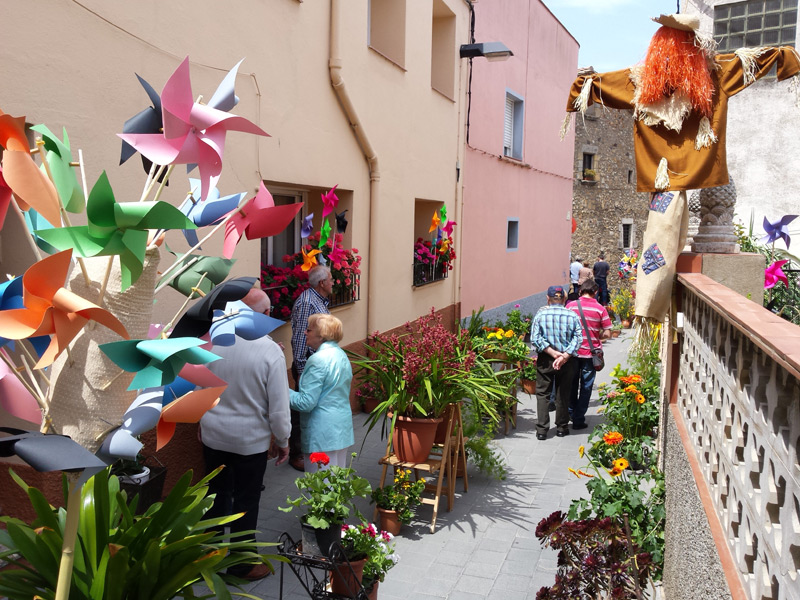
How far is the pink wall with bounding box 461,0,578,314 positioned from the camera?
12492mm

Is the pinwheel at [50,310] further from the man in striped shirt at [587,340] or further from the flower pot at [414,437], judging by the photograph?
the man in striped shirt at [587,340]

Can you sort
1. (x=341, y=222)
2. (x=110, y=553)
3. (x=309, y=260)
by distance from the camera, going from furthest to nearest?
1. (x=341, y=222)
2. (x=309, y=260)
3. (x=110, y=553)

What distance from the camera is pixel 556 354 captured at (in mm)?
7551

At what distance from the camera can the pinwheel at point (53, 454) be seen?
1.64 m

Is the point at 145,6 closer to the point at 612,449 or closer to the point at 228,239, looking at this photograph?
the point at 228,239

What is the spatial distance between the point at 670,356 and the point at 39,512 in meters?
3.58

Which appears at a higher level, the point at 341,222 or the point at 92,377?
the point at 341,222

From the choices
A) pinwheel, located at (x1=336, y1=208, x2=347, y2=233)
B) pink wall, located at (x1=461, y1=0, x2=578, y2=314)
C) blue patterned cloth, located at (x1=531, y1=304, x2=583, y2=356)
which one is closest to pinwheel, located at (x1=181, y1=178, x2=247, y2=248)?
pinwheel, located at (x1=336, y1=208, x2=347, y2=233)

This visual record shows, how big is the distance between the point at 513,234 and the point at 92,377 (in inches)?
535

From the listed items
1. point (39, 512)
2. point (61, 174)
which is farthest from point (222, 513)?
point (61, 174)

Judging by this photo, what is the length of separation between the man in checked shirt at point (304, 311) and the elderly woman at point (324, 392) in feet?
4.71

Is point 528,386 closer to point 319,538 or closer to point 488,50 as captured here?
point 488,50

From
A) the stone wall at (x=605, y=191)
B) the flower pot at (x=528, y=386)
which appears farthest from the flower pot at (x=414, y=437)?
the stone wall at (x=605, y=191)

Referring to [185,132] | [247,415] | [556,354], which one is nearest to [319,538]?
[247,415]
